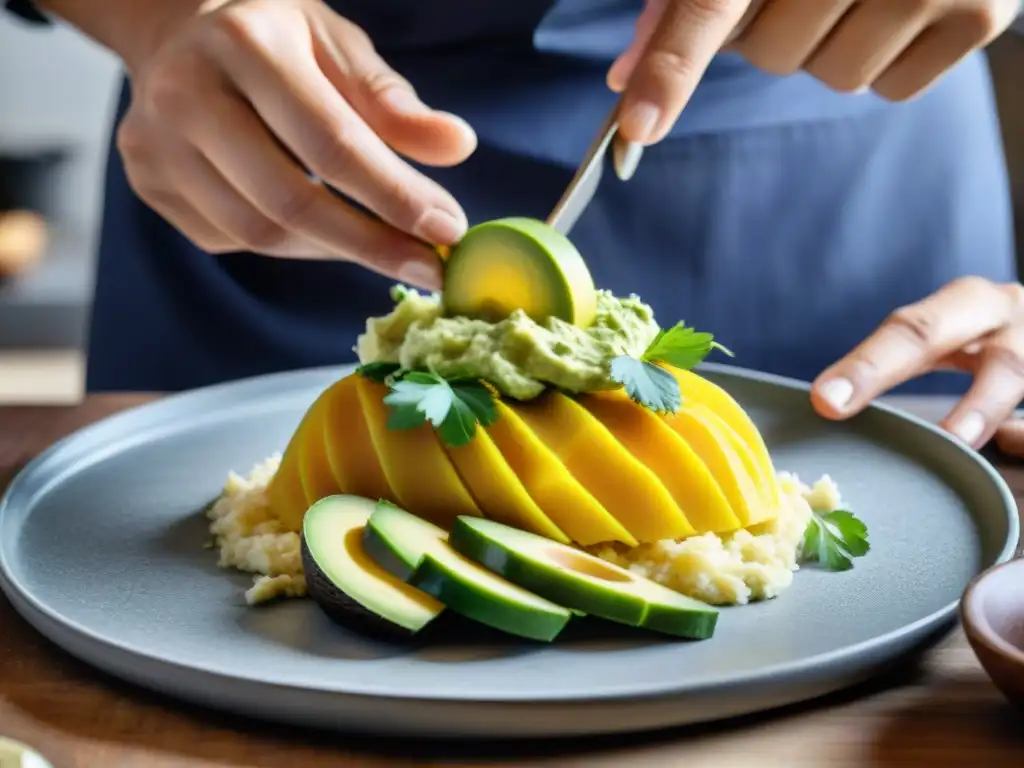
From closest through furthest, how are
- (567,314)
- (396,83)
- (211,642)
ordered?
(211,642) → (567,314) → (396,83)

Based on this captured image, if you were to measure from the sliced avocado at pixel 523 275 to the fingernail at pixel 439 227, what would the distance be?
0.03 meters

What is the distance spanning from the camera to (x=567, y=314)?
2080 mm

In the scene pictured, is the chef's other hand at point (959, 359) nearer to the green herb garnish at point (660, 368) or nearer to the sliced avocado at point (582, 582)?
the green herb garnish at point (660, 368)

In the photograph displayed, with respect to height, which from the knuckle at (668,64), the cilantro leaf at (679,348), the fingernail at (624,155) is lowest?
the cilantro leaf at (679,348)

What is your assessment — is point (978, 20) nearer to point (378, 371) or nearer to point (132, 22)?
point (378, 371)

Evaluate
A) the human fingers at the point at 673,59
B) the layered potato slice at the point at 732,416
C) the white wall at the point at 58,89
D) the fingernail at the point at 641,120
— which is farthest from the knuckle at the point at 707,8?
the white wall at the point at 58,89

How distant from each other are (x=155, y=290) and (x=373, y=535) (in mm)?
1840

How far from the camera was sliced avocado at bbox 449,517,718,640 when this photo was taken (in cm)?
170

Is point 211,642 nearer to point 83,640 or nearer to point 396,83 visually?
point 83,640

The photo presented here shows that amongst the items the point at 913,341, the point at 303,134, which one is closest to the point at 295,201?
the point at 303,134

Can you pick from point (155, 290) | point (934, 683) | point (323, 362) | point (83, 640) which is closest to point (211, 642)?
point (83, 640)

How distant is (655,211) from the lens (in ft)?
10.9

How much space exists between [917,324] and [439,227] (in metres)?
1.15

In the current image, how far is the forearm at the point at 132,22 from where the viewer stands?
9.12 ft
